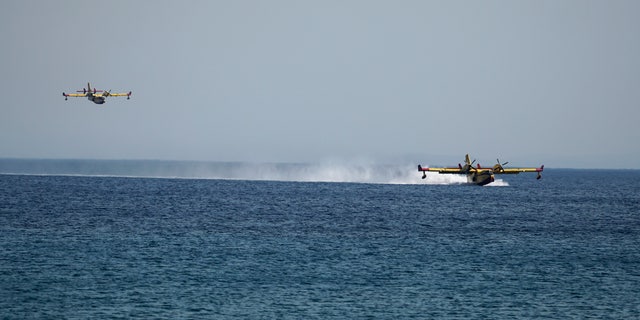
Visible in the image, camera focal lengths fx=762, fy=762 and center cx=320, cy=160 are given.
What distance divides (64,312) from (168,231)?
140ft

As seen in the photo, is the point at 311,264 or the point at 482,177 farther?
the point at 482,177

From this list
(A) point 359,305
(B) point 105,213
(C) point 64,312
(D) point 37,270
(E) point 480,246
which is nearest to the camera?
(C) point 64,312

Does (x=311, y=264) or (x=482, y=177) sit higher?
(x=482, y=177)

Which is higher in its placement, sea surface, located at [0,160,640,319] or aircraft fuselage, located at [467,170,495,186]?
aircraft fuselage, located at [467,170,495,186]

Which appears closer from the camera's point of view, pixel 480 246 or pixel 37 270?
pixel 37 270

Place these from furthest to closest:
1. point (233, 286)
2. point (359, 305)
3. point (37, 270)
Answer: point (37, 270) < point (233, 286) < point (359, 305)

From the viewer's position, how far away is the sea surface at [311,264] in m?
48.0

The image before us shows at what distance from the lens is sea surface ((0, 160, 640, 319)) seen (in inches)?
1891

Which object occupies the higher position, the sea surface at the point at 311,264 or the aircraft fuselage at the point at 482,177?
the aircraft fuselage at the point at 482,177

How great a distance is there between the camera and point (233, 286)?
2133 inches

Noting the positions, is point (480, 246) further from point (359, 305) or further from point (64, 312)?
point (64, 312)

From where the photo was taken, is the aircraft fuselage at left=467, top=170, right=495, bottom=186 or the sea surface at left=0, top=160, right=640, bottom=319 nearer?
the sea surface at left=0, top=160, right=640, bottom=319

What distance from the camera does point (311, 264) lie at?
64.0m

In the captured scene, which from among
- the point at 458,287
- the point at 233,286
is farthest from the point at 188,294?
the point at 458,287
